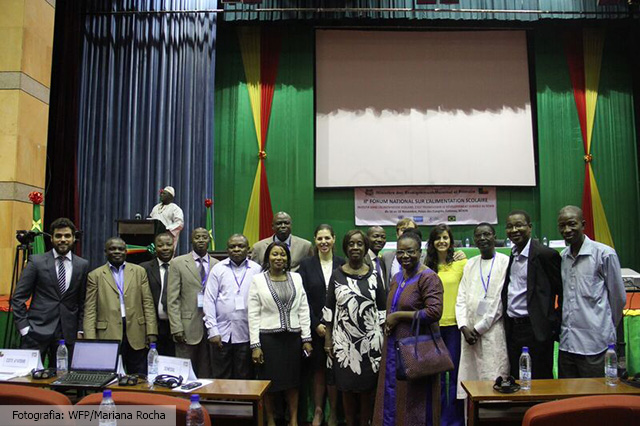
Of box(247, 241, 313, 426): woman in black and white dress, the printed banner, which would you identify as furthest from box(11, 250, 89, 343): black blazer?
the printed banner

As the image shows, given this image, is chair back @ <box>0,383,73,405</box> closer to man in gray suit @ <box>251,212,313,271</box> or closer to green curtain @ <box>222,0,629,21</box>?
man in gray suit @ <box>251,212,313,271</box>

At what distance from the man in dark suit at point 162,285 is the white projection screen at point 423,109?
16.9ft

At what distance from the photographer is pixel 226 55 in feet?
31.1

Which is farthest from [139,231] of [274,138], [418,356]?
[418,356]

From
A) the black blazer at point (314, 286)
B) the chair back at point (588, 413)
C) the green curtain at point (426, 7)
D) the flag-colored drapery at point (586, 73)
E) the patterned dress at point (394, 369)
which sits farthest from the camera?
the flag-colored drapery at point (586, 73)

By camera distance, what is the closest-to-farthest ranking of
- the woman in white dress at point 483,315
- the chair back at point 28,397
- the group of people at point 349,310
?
the chair back at point 28,397
the group of people at point 349,310
the woman in white dress at point 483,315

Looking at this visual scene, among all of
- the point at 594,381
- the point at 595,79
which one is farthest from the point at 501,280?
the point at 595,79

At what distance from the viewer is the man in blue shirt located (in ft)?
10.1

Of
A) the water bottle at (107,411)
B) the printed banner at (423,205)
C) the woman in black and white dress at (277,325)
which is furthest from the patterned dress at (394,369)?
the printed banner at (423,205)

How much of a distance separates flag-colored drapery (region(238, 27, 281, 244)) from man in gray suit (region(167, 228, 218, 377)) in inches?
196

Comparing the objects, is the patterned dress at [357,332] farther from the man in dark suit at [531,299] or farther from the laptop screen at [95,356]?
the laptop screen at [95,356]

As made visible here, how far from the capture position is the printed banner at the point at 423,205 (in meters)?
9.20

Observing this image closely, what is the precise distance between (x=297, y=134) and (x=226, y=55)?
1903 millimetres

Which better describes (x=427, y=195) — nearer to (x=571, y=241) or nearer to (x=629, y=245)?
(x=629, y=245)
